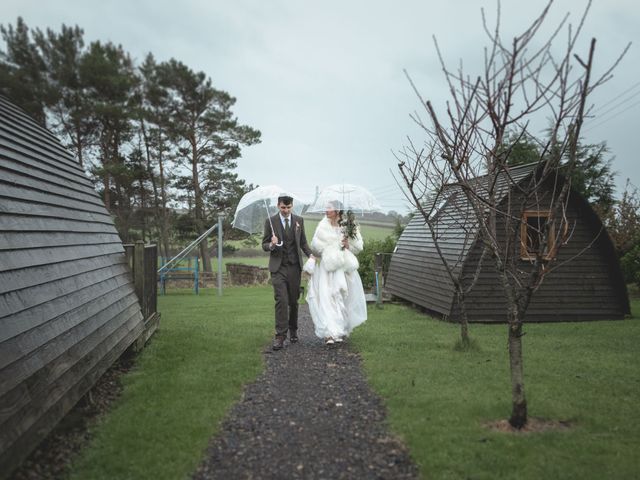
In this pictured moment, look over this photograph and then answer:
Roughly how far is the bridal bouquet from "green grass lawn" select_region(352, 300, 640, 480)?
1739mm

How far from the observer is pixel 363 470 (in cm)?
345

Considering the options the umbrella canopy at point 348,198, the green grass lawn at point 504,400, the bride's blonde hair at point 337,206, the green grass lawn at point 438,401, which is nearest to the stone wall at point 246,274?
the green grass lawn at point 438,401

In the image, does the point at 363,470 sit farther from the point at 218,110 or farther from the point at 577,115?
the point at 218,110

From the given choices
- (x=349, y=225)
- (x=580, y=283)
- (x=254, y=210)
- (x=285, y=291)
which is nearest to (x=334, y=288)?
(x=285, y=291)

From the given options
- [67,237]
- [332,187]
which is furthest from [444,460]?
[332,187]

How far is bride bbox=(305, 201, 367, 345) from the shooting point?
7.78 metres

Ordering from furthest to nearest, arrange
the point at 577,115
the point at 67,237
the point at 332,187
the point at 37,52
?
the point at 37,52 < the point at 332,187 < the point at 67,237 < the point at 577,115

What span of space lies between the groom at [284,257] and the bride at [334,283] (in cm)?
26

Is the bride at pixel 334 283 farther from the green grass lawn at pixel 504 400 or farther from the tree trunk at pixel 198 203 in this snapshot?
the tree trunk at pixel 198 203

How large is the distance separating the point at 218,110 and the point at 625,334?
74.4 ft

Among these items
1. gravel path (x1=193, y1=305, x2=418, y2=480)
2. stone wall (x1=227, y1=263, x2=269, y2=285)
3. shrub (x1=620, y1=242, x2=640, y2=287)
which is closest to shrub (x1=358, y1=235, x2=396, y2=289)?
stone wall (x1=227, y1=263, x2=269, y2=285)

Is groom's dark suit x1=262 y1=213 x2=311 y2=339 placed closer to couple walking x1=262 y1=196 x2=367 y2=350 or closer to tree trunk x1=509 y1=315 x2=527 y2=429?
couple walking x1=262 y1=196 x2=367 y2=350

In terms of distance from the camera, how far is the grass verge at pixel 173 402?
357 centimetres

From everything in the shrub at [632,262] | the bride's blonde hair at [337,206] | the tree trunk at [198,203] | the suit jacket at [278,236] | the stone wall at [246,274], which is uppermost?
the tree trunk at [198,203]
